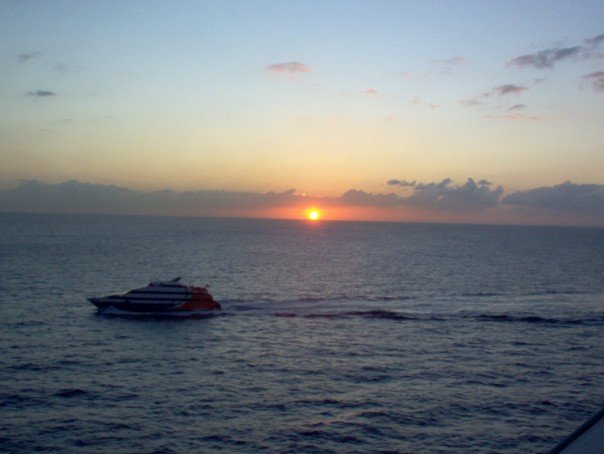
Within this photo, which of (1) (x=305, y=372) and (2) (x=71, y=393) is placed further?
(1) (x=305, y=372)

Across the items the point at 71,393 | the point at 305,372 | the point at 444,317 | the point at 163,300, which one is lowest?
the point at 305,372

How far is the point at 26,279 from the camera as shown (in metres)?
99.6

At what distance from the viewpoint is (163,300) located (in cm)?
7169

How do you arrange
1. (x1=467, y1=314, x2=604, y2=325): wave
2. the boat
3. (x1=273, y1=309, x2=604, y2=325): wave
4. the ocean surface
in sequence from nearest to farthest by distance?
1. the ocean surface
2. (x1=467, y1=314, x2=604, y2=325): wave
3. (x1=273, y1=309, x2=604, y2=325): wave
4. the boat

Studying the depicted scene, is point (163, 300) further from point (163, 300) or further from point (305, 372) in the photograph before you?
point (305, 372)

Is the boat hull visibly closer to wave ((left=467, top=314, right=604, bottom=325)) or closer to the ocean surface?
the ocean surface

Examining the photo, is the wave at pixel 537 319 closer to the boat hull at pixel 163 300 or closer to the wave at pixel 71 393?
the boat hull at pixel 163 300

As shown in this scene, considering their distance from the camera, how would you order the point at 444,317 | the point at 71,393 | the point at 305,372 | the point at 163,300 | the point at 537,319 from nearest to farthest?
1. the point at 71,393
2. the point at 305,372
3. the point at 537,319
4. the point at 444,317
5. the point at 163,300

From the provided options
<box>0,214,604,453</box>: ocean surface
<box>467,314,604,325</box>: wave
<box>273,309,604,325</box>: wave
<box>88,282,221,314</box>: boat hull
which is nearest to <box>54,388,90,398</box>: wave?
<box>0,214,604,453</box>: ocean surface

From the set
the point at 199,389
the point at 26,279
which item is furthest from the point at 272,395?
the point at 26,279

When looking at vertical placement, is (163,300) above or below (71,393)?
above

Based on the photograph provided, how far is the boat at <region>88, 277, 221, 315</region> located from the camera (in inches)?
2788

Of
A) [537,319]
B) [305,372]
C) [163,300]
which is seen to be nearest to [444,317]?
[537,319]

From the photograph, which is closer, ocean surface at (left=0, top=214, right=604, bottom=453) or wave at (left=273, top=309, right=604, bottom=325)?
ocean surface at (left=0, top=214, right=604, bottom=453)
